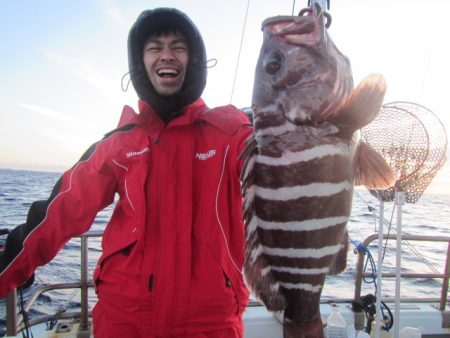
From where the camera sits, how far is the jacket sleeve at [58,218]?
2320mm

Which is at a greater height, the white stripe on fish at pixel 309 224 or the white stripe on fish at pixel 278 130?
the white stripe on fish at pixel 278 130

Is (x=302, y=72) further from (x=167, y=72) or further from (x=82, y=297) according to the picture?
(x=82, y=297)

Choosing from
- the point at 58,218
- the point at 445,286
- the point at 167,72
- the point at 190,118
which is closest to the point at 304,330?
the point at 190,118

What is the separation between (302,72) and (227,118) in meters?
0.76

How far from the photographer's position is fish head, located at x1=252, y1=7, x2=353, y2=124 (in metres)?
1.69

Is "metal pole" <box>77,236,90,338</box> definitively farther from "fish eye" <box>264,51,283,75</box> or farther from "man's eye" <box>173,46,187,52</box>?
"fish eye" <box>264,51,283,75</box>

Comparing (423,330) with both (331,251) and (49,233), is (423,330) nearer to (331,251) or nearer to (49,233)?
(331,251)

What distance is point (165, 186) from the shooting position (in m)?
2.27

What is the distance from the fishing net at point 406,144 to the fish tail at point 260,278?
1.60 metres

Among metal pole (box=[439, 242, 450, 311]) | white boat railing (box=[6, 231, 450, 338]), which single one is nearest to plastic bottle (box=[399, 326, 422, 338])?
white boat railing (box=[6, 231, 450, 338])

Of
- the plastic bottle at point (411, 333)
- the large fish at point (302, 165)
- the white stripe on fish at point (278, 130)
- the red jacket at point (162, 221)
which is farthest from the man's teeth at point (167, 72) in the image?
the plastic bottle at point (411, 333)

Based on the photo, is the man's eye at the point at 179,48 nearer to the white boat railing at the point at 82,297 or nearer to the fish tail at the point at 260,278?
the fish tail at the point at 260,278

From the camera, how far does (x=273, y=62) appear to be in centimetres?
179

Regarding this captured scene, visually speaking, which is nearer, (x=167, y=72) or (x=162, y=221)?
(x=162, y=221)
